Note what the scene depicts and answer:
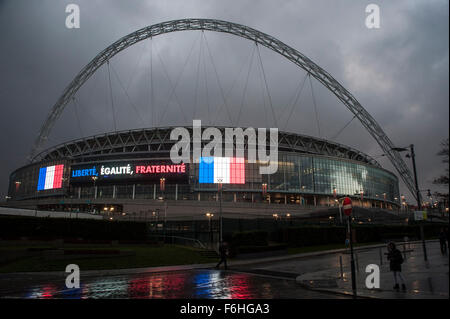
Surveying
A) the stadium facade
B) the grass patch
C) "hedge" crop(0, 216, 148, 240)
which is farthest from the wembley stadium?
the grass patch

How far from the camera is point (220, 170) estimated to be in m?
88.5

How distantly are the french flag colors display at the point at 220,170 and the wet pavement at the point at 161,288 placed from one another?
225 ft

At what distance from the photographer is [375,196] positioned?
360 ft

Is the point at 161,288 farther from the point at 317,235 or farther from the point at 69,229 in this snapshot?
the point at 317,235

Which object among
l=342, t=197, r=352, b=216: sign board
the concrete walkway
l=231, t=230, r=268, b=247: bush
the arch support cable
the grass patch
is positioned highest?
the arch support cable

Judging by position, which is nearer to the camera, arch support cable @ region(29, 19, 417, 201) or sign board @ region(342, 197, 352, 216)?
sign board @ region(342, 197, 352, 216)

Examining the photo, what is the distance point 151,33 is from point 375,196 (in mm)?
86254

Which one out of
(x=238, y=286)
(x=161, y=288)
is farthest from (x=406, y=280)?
(x=161, y=288)

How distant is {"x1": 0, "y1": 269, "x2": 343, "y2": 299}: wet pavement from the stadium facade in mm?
55644

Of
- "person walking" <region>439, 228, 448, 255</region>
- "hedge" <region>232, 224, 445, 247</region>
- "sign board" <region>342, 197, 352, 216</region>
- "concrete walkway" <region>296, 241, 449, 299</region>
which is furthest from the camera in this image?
"hedge" <region>232, 224, 445, 247</region>

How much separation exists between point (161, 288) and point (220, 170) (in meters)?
73.2

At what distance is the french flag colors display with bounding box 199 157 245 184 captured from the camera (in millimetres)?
88062

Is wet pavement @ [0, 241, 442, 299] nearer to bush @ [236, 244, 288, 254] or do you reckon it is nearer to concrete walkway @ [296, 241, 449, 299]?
concrete walkway @ [296, 241, 449, 299]
